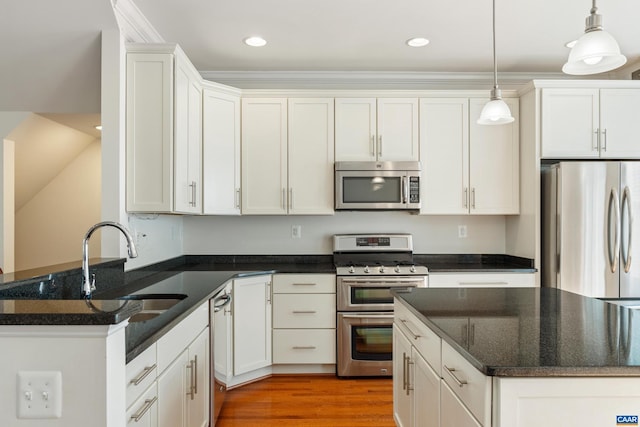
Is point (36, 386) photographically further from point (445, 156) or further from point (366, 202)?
point (445, 156)

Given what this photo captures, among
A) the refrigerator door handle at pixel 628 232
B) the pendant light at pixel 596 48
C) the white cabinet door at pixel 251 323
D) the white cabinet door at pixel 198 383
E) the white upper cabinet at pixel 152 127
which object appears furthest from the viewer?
the white cabinet door at pixel 251 323

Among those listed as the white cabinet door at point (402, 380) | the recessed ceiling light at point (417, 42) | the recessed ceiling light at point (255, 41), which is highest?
the recessed ceiling light at point (417, 42)

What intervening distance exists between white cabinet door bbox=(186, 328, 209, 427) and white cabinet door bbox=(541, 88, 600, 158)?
9.59ft

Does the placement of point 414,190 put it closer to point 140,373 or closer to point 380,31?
point 380,31

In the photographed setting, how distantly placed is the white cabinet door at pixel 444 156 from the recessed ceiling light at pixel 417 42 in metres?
0.50

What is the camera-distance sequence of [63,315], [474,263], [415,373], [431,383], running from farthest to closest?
[474,263]
[415,373]
[431,383]
[63,315]

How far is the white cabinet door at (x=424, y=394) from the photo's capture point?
1610mm

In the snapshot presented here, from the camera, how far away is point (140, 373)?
1.36 metres

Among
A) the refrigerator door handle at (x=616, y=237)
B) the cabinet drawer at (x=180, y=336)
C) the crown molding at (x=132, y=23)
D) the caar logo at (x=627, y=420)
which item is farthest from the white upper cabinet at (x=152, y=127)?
the refrigerator door handle at (x=616, y=237)

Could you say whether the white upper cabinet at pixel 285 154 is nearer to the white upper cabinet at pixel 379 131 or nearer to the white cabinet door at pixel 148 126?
the white upper cabinet at pixel 379 131

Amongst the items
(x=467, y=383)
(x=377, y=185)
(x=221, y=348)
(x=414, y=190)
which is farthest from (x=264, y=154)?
(x=467, y=383)

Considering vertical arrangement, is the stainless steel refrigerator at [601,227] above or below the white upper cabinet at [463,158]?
below

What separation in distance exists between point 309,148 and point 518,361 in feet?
9.09

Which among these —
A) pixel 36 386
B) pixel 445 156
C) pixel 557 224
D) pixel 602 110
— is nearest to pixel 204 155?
pixel 445 156
